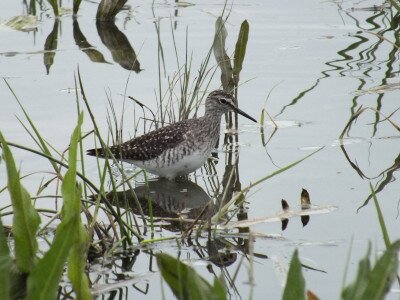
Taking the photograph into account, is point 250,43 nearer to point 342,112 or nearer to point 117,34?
point 117,34

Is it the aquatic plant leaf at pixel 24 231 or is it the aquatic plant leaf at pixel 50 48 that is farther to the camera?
the aquatic plant leaf at pixel 50 48

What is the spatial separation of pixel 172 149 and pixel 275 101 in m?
1.56

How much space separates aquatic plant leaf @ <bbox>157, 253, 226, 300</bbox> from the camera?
373 cm

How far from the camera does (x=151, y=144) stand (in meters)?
8.52

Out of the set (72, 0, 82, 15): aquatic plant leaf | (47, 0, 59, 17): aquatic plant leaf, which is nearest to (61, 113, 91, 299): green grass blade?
(47, 0, 59, 17): aquatic plant leaf

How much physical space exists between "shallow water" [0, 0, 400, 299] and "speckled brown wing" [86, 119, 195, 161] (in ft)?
0.96

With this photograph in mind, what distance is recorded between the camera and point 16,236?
168 inches

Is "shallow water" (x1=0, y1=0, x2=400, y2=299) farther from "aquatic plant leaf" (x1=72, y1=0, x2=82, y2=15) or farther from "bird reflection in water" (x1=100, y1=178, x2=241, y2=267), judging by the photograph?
"aquatic plant leaf" (x1=72, y1=0, x2=82, y2=15)

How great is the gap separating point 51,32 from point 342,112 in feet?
15.3

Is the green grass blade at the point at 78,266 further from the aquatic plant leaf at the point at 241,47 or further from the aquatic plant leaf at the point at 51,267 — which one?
the aquatic plant leaf at the point at 241,47

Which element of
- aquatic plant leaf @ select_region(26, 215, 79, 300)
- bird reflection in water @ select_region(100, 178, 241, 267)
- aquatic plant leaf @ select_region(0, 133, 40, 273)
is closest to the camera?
aquatic plant leaf @ select_region(26, 215, 79, 300)

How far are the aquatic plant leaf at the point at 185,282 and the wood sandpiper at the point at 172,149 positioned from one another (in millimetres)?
4302

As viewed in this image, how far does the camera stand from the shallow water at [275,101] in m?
6.23

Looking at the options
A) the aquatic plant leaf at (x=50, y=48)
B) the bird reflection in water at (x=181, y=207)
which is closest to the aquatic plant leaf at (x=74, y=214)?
the bird reflection in water at (x=181, y=207)
